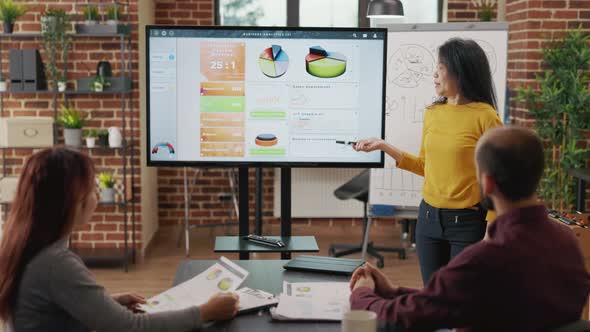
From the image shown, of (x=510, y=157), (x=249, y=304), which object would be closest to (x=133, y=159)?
(x=249, y=304)

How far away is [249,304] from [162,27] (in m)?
1.39

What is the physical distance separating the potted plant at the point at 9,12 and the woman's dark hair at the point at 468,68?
3189mm

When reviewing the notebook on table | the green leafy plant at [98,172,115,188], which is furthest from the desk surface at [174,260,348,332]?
the green leafy plant at [98,172,115,188]

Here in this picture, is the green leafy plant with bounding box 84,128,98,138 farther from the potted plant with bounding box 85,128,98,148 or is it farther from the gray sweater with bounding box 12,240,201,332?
the gray sweater with bounding box 12,240,201,332

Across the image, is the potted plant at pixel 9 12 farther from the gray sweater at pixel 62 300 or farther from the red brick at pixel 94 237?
the gray sweater at pixel 62 300

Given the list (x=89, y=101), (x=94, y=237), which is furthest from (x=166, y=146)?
(x=94, y=237)

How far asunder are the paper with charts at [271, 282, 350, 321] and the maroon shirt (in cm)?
34

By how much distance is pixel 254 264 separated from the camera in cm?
249

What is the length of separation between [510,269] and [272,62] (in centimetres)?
170

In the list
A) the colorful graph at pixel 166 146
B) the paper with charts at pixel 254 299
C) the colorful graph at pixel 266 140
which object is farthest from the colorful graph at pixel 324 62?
the paper with charts at pixel 254 299

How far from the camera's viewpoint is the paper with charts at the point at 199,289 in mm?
1981

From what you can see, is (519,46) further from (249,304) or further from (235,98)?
(249,304)

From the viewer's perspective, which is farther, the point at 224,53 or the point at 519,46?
the point at 519,46

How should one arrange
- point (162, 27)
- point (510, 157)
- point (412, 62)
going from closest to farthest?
point (510, 157)
point (162, 27)
point (412, 62)
